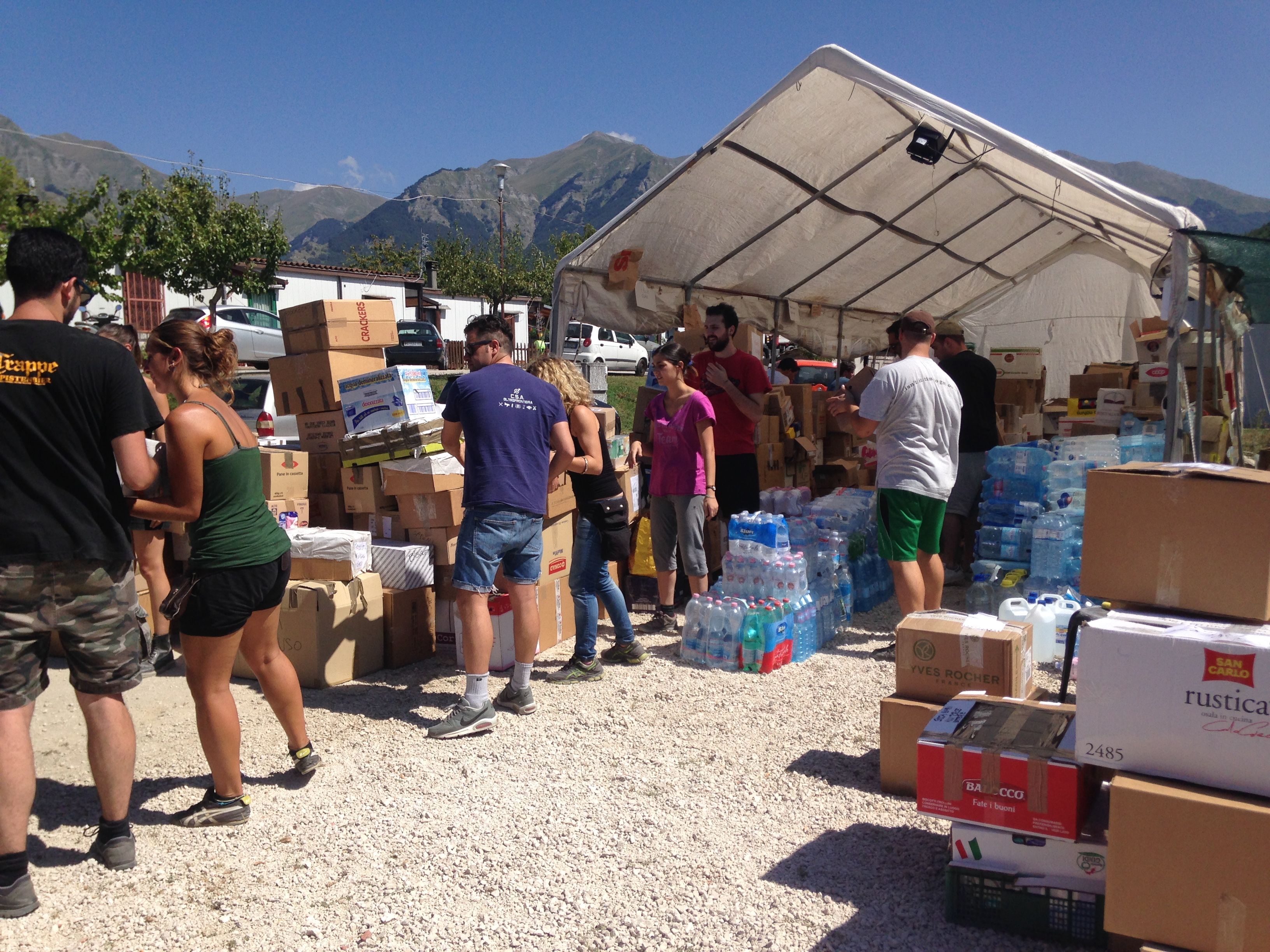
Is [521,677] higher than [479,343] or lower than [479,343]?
lower

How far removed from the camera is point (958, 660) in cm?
351

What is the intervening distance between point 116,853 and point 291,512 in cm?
278

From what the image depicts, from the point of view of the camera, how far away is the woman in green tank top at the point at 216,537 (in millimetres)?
3117

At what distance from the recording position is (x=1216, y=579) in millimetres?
2496

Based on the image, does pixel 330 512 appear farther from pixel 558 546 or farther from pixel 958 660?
pixel 958 660

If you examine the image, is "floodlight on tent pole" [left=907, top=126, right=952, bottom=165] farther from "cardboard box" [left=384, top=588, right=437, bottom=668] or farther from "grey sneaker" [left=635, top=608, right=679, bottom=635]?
"cardboard box" [left=384, top=588, right=437, bottom=668]

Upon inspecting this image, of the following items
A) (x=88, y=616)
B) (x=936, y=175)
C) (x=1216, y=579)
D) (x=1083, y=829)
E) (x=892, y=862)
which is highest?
(x=936, y=175)

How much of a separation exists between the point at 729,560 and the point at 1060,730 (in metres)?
2.88

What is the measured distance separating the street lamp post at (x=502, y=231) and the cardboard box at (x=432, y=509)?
30.8 meters

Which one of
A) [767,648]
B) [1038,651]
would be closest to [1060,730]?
[767,648]

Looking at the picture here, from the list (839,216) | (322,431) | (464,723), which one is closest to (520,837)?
(464,723)

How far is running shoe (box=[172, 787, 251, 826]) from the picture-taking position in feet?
10.8

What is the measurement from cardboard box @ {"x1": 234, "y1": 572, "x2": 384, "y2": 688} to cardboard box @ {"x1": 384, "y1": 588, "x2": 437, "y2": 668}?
14 centimetres

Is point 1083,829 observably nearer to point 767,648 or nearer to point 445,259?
point 767,648
